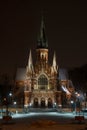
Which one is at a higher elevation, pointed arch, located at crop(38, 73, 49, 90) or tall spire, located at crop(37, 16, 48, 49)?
tall spire, located at crop(37, 16, 48, 49)

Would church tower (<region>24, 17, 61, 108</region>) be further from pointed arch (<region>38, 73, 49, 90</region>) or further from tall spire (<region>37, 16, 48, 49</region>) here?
tall spire (<region>37, 16, 48, 49</region>)

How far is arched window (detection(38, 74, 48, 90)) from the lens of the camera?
118875 mm

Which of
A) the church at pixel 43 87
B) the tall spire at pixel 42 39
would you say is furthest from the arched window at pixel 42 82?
the tall spire at pixel 42 39

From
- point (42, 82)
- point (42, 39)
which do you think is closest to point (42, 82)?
point (42, 82)

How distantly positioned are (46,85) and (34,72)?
511 centimetres

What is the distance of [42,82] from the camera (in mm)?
119688

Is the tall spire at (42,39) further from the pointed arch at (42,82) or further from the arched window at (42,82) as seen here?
the arched window at (42,82)

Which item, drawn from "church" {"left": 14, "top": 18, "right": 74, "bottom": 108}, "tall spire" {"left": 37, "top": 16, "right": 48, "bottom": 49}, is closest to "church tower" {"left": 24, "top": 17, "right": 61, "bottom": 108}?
"church" {"left": 14, "top": 18, "right": 74, "bottom": 108}

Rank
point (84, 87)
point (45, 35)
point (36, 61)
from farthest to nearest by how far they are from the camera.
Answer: point (45, 35) → point (36, 61) → point (84, 87)

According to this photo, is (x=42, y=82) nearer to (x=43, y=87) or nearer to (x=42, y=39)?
(x=43, y=87)

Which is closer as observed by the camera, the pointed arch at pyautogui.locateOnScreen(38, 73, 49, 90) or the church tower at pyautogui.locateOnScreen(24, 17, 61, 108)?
the church tower at pyautogui.locateOnScreen(24, 17, 61, 108)

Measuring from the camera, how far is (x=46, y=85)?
391 feet

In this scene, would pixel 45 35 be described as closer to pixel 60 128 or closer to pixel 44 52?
pixel 44 52

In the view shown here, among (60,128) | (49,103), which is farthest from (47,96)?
(60,128)
